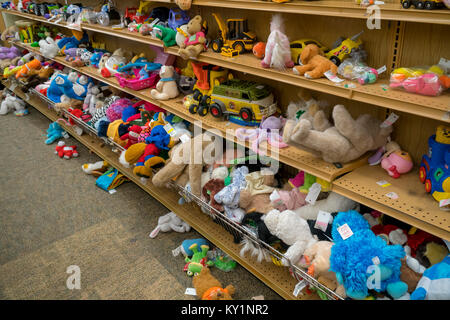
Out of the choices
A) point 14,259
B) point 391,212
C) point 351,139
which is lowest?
point 14,259

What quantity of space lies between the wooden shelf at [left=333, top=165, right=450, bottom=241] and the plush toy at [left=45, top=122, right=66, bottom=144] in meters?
3.54

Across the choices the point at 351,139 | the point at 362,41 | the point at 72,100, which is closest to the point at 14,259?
the point at 72,100

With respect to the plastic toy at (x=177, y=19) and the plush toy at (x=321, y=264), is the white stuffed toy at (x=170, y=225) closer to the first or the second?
the plush toy at (x=321, y=264)

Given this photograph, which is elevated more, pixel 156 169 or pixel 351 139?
pixel 351 139

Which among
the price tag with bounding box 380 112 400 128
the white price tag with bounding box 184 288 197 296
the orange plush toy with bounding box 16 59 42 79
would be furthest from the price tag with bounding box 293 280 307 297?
the orange plush toy with bounding box 16 59 42 79

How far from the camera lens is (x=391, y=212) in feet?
4.80

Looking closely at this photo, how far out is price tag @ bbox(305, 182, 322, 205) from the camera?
184 centimetres

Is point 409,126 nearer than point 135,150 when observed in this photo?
Yes

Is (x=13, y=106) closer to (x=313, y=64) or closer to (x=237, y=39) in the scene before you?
(x=237, y=39)

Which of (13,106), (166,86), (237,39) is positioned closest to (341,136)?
(237,39)

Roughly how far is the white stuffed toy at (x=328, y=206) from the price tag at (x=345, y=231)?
16 centimetres

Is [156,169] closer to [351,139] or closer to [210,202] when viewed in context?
[210,202]

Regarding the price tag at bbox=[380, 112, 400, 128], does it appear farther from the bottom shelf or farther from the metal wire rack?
the bottom shelf
